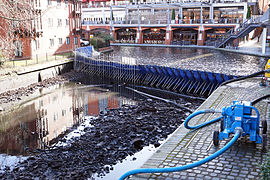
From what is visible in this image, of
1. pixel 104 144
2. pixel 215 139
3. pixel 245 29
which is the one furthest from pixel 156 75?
pixel 245 29

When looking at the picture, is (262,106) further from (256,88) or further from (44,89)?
(44,89)

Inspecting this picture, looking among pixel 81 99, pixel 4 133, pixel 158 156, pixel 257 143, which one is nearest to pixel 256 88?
pixel 257 143

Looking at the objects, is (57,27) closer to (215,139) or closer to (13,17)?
(13,17)

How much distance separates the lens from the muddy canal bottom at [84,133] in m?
10.3

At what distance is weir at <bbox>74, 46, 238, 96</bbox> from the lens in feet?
67.6

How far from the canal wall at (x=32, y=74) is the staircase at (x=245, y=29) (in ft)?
74.8

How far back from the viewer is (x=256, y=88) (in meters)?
15.6

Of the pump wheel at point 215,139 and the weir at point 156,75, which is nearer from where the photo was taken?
the pump wheel at point 215,139

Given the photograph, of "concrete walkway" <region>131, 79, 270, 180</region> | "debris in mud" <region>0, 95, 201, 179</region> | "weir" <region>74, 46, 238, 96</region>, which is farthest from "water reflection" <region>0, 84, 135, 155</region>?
"concrete walkway" <region>131, 79, 270, 180</region>

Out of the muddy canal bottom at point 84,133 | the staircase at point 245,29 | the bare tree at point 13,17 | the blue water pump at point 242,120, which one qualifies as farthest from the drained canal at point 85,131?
the staircase at point 245,29

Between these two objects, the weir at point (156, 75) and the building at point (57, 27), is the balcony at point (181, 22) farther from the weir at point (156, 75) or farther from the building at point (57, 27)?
the weir at point (156, 75)

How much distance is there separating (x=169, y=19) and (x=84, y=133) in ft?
158

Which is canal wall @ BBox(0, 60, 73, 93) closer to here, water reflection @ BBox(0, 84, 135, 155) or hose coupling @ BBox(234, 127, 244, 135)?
water reflection @ BBox(0, 84, 135, 155)

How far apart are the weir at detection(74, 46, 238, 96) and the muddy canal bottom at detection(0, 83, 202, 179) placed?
6.95 feet
